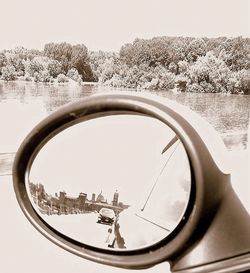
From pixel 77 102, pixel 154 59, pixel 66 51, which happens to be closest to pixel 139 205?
pixel 77 102

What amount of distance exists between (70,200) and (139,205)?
116mm

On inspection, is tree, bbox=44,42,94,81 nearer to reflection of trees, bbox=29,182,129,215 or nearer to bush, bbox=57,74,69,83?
bush, bbox=57,74,69,83

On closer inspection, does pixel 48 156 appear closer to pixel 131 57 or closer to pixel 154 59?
pixel 131 57

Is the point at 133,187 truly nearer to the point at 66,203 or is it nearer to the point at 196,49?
the point at 66,203

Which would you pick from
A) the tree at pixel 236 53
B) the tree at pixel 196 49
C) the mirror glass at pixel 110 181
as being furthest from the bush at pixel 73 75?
the mirror glass at pixel 110 181

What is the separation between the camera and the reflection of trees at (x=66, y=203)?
2.07 feet

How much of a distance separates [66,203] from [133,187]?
12 centimetres

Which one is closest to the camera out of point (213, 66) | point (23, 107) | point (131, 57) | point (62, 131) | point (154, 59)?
point (62, 131)

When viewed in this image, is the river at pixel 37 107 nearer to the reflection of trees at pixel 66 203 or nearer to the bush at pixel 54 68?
the bush at pixel 54 68

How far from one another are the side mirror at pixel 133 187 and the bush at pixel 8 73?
990 mm

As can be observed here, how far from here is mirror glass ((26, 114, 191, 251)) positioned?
58 centimetres

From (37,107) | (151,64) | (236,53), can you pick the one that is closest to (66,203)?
(37,107)

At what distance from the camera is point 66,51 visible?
5.39 ft

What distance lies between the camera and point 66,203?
65 cm
